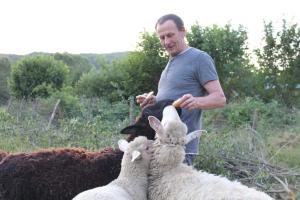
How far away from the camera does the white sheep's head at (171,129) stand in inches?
173

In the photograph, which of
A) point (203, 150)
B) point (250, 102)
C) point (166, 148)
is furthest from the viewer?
point (250, 102)

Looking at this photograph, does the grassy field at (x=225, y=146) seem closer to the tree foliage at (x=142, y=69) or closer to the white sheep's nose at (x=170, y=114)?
the white sheep's nose at (x=170, y=114)

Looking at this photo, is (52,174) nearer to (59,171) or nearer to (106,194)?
(59,171)

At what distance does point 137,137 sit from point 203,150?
397cm

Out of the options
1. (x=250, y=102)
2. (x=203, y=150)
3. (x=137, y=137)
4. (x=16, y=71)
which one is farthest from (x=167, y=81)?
(x=16, y=71)

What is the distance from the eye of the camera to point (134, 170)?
4.46 meters

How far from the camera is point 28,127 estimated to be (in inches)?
392

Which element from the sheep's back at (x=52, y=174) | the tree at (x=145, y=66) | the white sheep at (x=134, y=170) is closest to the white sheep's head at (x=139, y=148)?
the white sheep at (x=134, y=170)

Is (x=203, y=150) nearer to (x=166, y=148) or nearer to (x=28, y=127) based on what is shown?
(x=28, y=127)

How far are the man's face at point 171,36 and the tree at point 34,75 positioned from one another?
1992cm

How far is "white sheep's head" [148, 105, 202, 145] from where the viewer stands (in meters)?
4.39

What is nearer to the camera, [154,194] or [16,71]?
[154,194]

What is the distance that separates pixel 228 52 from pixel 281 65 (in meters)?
2.24

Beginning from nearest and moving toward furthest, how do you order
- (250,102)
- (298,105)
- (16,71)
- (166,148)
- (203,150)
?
(166,148) < (203,150) < (250,102) < (298,105) < (16,71)
